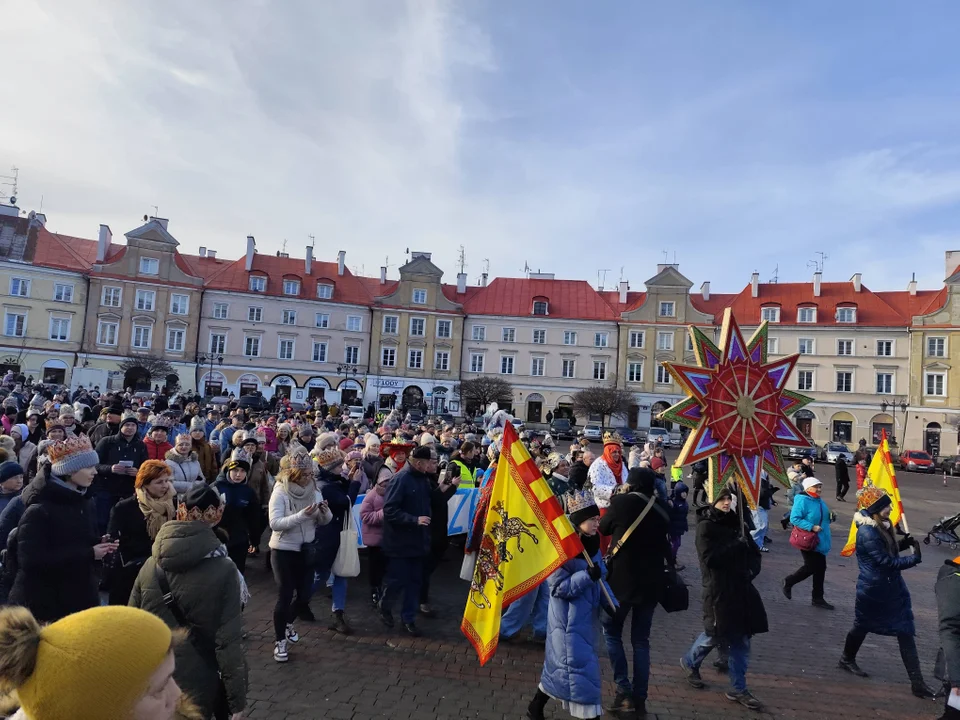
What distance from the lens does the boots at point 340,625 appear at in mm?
6395

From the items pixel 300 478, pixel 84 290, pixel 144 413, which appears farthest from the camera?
pixel 84 290

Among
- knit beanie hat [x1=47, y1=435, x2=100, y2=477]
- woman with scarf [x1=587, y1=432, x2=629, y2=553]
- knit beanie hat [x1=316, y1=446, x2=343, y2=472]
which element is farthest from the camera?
woman with scarf [x1=587, y1=432, x2=629, y2=553]

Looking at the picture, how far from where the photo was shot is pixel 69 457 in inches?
166

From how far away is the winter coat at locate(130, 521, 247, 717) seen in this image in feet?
10.9

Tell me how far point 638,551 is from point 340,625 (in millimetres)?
3271

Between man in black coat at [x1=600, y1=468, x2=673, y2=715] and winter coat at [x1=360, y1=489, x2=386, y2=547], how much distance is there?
9.41 ft

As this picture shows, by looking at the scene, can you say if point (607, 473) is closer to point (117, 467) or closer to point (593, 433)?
point (117, 467)

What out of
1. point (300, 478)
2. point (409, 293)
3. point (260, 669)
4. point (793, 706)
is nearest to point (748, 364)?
point (793, 706)

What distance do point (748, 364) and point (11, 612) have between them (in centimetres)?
627

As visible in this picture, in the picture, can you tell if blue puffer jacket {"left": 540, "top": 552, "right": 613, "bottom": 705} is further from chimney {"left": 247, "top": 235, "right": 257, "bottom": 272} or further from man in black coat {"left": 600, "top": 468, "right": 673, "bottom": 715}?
chimney {"left": 247, "top": 235, "right": 257, "bottom": 272}

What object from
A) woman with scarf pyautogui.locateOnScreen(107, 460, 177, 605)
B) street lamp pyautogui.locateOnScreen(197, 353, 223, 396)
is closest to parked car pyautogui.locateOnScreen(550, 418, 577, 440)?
street lamp pyautogui.locateOnScreen(197, 353, 223, 396)

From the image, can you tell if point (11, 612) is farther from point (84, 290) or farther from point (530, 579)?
point (84, 290)

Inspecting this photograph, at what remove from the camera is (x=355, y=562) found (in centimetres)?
665

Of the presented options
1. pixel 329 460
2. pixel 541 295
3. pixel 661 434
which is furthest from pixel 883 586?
pixel 541 295
